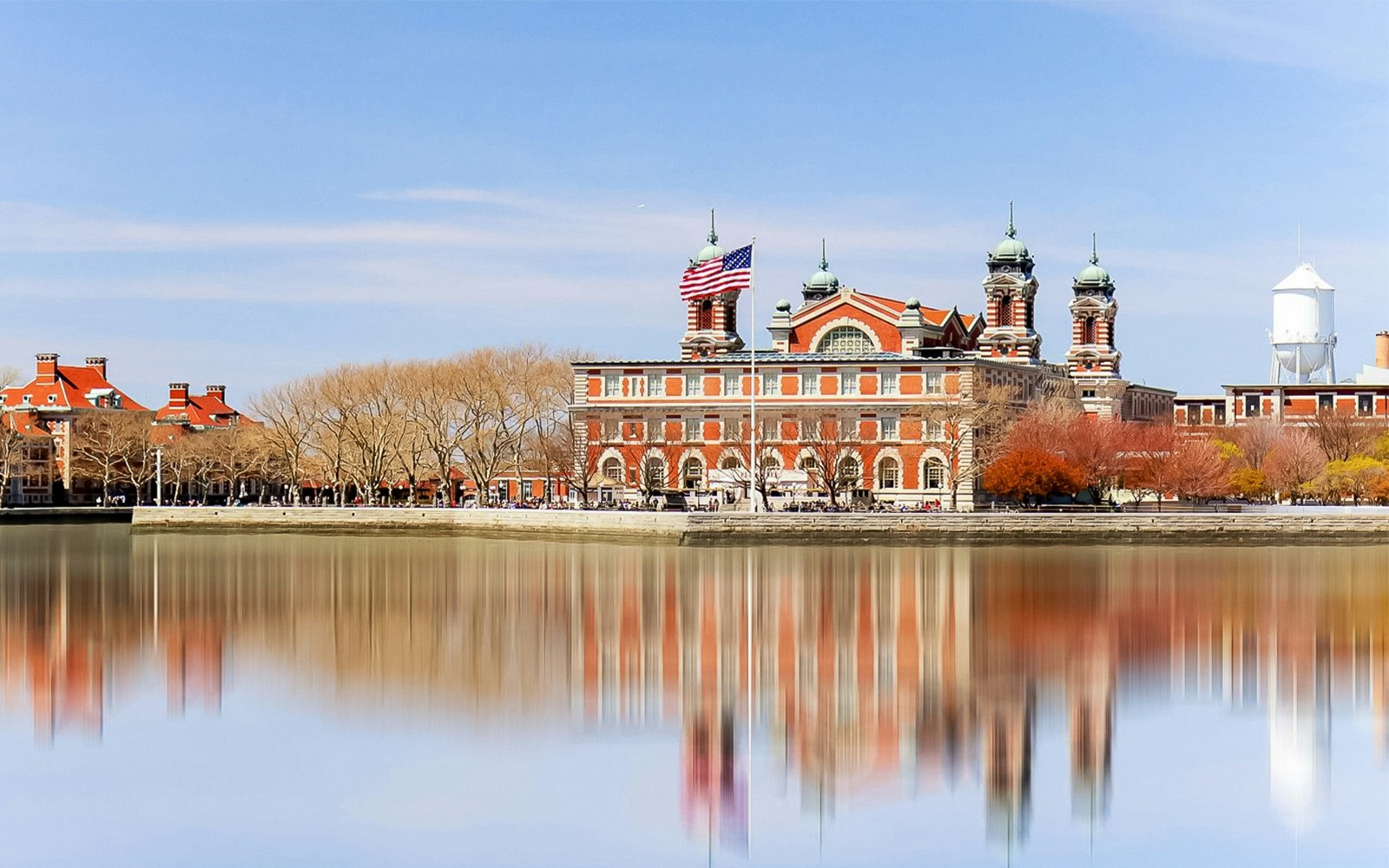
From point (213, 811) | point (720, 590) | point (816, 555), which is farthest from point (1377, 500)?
point (213, 811)

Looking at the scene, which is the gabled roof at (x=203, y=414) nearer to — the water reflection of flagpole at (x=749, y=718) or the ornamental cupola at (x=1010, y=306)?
the ornamental cupola at (x=1010, y=306)

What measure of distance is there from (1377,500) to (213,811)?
80.9 meters

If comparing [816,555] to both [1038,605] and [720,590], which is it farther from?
[1038,605]

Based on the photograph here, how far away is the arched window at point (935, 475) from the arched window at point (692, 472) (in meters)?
11.9

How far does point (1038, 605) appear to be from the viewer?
148 ft

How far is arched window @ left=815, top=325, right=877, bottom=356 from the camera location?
10700 centimetres

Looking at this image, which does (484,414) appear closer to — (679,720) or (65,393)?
(65,393)

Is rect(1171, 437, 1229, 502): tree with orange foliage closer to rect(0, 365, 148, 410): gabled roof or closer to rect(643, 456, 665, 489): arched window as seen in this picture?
rect(643, 456, 665, 489): arched window

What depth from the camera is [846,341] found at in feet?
354

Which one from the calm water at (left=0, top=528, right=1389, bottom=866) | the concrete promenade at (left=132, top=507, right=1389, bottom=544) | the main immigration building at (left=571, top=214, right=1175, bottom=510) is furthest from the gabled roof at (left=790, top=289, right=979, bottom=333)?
the calm water at (left=0, top=528, right=1389, bottom=866)

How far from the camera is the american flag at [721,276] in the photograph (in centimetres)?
7419

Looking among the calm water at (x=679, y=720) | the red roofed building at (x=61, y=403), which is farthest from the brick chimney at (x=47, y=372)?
the calm water at (x=679, y=720)

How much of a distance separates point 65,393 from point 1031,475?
7970cm

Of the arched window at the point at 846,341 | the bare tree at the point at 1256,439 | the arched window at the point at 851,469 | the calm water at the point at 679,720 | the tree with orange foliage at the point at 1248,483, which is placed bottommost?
the calm water at the point at 679,720
